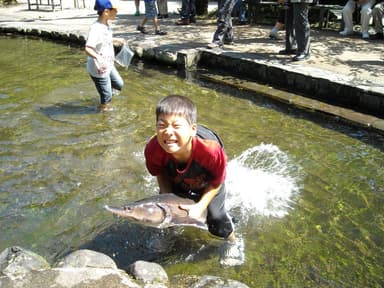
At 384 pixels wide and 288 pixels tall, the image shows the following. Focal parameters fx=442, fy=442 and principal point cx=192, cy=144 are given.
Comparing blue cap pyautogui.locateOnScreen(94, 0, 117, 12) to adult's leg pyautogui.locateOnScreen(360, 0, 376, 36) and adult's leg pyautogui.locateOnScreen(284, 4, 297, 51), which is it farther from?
adult's leg pyautogui.locateOnScreen(360, 0, 376, 36)

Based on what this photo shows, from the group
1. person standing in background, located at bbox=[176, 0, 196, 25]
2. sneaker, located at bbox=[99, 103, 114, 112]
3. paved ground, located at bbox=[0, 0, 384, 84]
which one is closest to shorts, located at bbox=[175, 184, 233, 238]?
sneaker, located at bbox=[99, 103, 114, 112]

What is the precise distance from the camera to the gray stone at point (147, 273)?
2686 millimetres

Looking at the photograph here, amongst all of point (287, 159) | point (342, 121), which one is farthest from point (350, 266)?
point (342, 121)

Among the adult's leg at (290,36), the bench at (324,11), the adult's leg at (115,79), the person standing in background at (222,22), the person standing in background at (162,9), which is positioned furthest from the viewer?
the person standing in background at (162,9)

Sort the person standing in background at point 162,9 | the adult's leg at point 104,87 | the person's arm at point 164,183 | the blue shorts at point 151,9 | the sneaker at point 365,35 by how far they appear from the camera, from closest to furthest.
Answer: the person's arm at point 164,183 < the adult's leg at point 104,87 < the sneaker at point 365,35 < the blue shorts at point 151,9 < the person standing in background at point 162,9

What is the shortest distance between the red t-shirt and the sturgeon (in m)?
0.15

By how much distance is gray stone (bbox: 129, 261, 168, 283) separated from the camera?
269 cm

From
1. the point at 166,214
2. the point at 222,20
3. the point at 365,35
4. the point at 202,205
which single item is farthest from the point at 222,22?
the point at 166,214

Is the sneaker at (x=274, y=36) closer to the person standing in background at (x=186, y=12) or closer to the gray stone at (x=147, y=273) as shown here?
the person standing in background at (x=186, y=12)

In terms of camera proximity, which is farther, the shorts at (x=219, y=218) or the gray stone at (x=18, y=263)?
the shorts at (x=219, y=218)

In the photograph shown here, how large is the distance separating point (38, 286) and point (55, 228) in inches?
49.8

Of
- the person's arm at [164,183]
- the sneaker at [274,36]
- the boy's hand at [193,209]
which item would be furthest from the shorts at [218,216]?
the sneaker at [274,36]

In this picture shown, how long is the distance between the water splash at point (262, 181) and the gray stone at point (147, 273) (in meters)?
1.44

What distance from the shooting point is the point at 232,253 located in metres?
3.46
